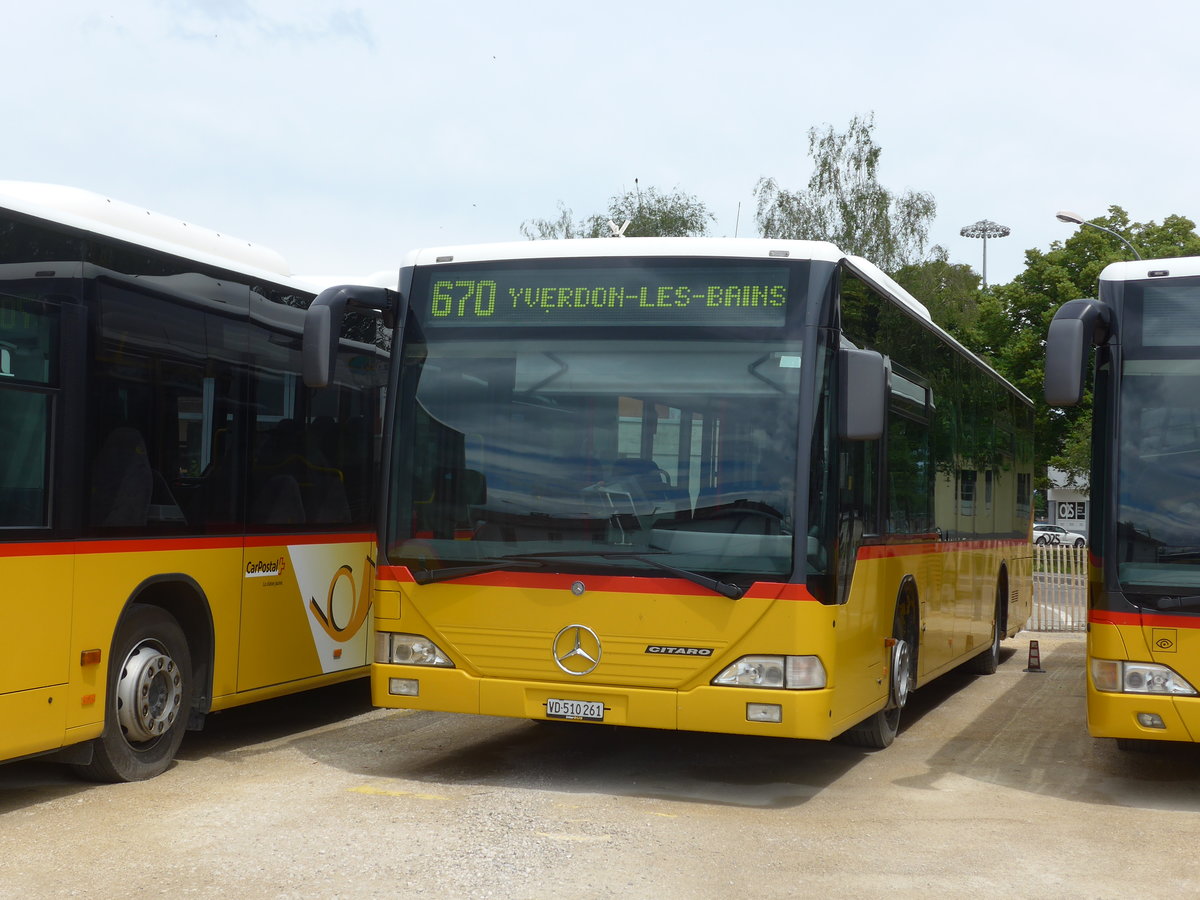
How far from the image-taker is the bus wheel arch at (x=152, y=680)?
8.23 meters

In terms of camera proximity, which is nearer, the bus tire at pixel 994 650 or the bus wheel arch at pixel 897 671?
the bus wheel arch at pixel 897 671

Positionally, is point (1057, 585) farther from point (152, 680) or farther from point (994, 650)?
point (152, 680)

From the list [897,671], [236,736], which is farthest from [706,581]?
[236,736]

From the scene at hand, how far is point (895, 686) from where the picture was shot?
10.1m

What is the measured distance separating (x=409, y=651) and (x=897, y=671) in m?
3.56

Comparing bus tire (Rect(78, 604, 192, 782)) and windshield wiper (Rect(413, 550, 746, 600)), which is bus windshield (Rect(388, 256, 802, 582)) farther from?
bus tire (Rect(78, 604, 192, 782))

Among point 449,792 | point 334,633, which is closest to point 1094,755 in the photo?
point 449,792

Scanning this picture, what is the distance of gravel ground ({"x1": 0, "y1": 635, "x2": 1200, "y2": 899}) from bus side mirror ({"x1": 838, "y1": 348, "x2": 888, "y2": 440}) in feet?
6.89

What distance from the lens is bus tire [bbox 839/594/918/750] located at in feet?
33.1

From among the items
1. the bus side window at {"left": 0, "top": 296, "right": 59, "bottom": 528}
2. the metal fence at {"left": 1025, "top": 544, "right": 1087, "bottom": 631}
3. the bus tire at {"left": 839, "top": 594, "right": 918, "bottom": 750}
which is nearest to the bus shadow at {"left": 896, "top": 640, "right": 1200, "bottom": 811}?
the bus tire at {"left": 839, "top": 594, "right": 918, "bottom": 750}

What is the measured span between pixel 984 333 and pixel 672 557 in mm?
44310

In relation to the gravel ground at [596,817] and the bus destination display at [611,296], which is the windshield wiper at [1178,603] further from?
the bus destination display at [611,296]

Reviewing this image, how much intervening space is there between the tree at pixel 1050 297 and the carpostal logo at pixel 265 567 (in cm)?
3826

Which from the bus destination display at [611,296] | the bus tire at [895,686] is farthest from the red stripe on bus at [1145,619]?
the bus destination display at [611,296]
